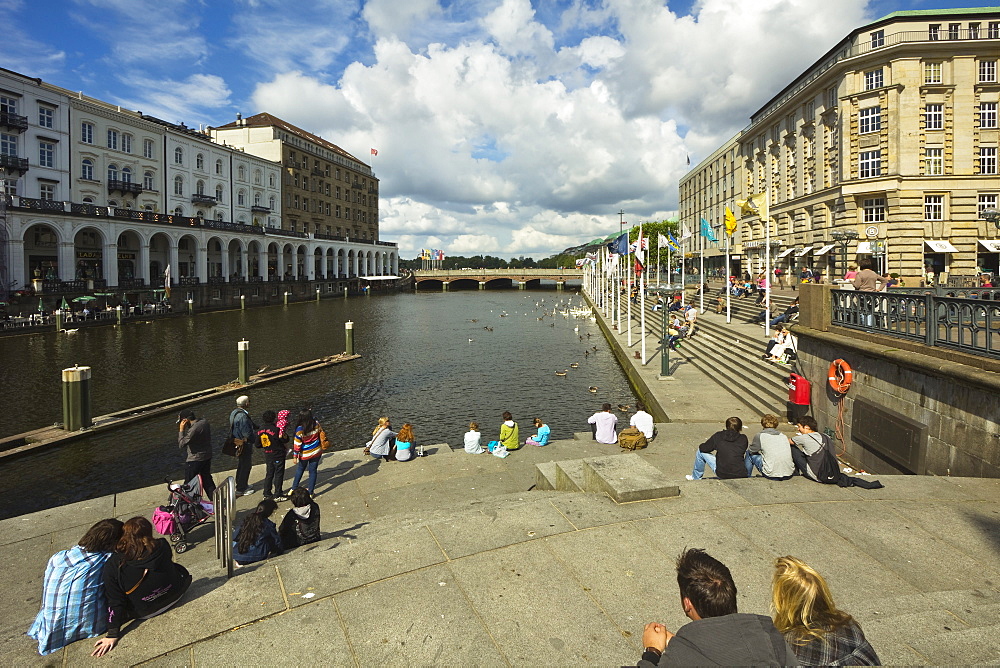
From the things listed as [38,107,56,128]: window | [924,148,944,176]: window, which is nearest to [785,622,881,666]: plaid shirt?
[924,148,944,176]: window

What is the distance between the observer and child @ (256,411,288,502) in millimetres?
9938

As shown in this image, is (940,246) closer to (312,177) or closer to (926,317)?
(926,317)

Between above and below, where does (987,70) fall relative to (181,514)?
above

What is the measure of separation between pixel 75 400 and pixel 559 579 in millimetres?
16254

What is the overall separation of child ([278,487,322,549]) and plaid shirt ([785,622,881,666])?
5.96 meters

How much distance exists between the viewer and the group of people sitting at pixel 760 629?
9.27 feet

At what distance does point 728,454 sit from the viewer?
9.02 m

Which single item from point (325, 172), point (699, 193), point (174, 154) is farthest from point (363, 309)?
point (699, 193)

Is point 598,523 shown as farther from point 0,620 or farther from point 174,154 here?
point 174,154

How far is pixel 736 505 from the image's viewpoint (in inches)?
271

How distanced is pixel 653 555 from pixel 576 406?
14113 millimetres

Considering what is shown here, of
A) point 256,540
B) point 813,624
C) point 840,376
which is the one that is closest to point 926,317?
point 840,376

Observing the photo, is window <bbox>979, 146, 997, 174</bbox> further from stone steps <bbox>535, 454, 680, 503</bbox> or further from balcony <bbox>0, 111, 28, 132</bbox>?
balcony <bbox>0, 111, 28, 132</bbox>

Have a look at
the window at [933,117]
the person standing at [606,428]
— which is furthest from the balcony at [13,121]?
the window at [933,117]
